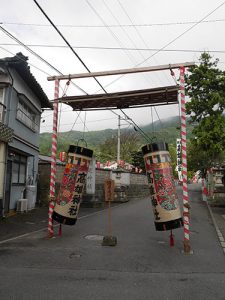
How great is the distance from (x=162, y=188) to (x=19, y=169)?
1135cm

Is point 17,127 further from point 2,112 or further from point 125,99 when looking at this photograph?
point 125,99

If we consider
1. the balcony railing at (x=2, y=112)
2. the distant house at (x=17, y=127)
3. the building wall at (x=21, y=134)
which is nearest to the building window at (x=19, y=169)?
the distant house at (x=17, y=127)

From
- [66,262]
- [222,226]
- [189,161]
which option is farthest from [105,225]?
[189,161]

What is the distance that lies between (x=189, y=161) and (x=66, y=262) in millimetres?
42943

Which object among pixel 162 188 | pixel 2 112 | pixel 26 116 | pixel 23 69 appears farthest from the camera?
pixel 26 116

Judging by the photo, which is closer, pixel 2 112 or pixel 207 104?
pixel 2 112

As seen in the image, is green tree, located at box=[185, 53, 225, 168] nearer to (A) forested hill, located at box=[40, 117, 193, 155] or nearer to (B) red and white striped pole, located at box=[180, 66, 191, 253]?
(A) forested hill, located at box=[40, 117, 193, 155]

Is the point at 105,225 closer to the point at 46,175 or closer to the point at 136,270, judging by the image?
the point at 136,270

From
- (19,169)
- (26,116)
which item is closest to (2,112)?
(26,116)

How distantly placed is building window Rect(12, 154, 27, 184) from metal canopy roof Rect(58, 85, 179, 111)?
748 cm

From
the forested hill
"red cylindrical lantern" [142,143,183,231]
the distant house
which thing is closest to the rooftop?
the distant house

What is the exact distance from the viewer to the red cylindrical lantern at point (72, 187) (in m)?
10.7

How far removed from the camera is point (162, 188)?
9977mm

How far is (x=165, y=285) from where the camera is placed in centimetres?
621
